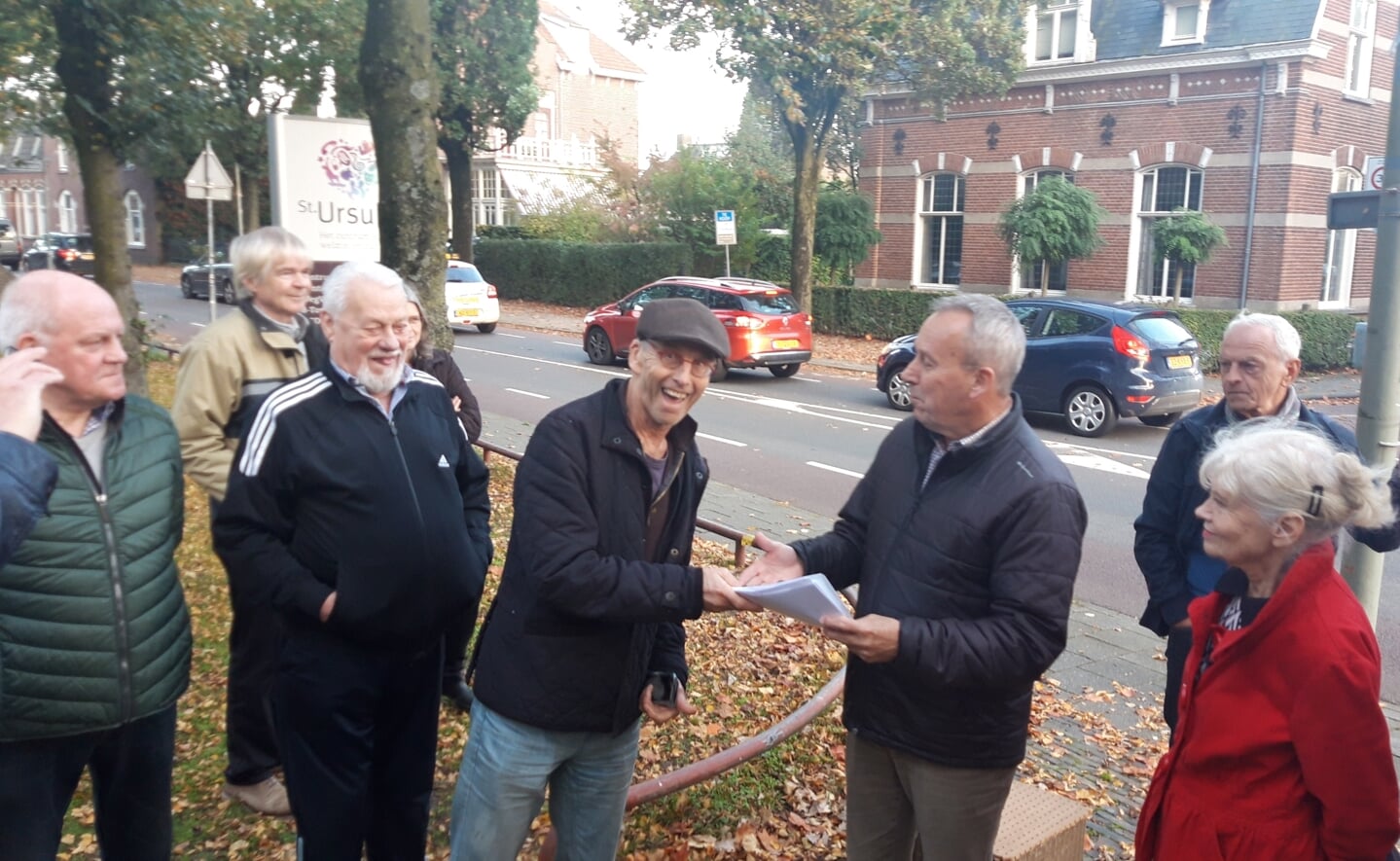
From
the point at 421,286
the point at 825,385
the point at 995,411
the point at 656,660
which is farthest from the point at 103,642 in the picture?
the point at 825,385

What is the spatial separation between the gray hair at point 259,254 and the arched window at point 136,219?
53034 mm

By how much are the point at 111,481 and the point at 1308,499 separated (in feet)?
9.32

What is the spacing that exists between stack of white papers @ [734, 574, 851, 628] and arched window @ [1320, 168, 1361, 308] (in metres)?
24.4

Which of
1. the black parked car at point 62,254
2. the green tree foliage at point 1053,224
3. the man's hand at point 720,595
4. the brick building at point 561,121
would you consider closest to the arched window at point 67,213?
the black parked car at point 62,254

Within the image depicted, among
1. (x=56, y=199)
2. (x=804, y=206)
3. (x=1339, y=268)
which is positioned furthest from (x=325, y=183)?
(x=56, y=199)

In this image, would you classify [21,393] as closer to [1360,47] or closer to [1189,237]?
[1189,237]

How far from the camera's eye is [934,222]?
27438 millimetres

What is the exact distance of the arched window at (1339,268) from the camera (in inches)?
910

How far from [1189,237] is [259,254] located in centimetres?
1960

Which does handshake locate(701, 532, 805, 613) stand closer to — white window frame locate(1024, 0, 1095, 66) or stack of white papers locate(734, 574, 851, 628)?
stack of white papers locate(734, 574, 851, 628)

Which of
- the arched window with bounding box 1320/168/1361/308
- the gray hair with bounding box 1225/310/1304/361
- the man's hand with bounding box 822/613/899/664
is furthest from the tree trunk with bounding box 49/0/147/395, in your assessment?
the arched window with bounding box 1320/168/1361/308

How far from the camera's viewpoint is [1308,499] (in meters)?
2.34

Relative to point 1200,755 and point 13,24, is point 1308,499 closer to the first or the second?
point 1200,755

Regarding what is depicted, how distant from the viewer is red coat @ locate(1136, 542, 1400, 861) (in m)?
2.11
